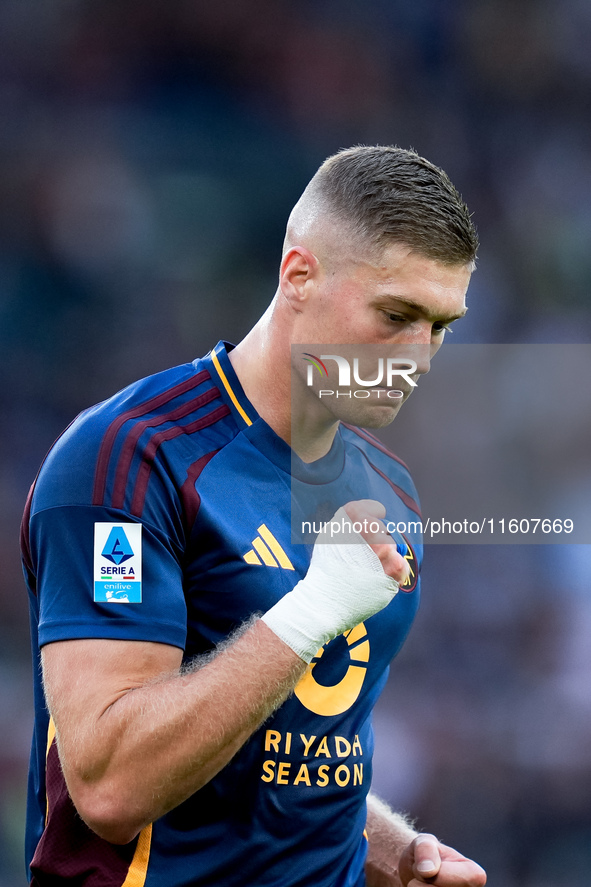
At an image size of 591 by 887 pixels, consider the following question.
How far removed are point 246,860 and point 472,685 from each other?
3.20 metres

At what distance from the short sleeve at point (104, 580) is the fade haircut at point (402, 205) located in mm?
765

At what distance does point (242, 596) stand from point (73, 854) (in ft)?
1.81

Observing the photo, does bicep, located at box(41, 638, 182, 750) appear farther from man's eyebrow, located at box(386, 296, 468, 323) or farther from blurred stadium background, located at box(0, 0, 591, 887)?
blurred stadium background, located at box(0, 0, 591, 887)

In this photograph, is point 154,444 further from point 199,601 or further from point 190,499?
point 199,601

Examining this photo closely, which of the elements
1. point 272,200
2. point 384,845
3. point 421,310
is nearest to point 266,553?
point 421,310

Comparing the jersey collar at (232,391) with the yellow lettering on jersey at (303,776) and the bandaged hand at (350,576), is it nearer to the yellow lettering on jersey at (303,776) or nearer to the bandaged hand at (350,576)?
the bandaged hand at (350,576)

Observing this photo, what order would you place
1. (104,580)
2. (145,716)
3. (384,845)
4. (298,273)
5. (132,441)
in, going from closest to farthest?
(145,716) < (104,580) < (132,441) < (298,273) < (384,845)

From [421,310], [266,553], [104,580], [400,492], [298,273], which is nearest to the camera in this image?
[104,580]

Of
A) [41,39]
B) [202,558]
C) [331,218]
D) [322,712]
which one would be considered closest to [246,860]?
[322,712]

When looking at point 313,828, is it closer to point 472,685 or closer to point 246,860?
point 246,860

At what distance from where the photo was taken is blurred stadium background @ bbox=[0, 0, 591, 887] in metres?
4.84

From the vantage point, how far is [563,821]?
4422 mm

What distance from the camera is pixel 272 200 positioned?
554 centimetres

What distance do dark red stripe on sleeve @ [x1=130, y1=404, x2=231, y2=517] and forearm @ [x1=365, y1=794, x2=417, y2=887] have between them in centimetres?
111
